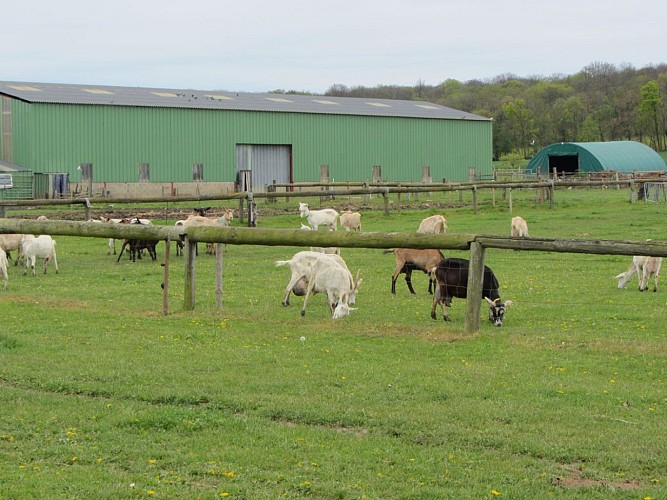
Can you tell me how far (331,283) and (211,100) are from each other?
4576 cm

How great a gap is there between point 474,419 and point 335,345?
3716 millimetres

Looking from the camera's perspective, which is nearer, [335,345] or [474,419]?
A: [474,419]

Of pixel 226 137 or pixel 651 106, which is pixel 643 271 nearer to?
pixel 226 137

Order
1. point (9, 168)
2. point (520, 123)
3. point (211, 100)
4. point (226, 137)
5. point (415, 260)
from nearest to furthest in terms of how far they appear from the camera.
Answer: point (415, 260) < point (9, 168) < point (226, 137) < point (211, 100) < point (520, 123)

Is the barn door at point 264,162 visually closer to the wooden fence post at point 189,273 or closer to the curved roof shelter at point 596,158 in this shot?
the curved roof shelter at point 596,158

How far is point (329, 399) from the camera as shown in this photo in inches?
348

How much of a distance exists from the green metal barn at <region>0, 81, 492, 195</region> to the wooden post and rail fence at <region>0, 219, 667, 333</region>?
36.3 meters

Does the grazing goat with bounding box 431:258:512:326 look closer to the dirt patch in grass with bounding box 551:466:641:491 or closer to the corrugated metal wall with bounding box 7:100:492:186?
the dirt patch in grass with bounding box 551:466:641:491

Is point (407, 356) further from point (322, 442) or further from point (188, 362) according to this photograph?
point (322, 442)

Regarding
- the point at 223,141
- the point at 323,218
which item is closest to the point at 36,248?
the point at 323,218

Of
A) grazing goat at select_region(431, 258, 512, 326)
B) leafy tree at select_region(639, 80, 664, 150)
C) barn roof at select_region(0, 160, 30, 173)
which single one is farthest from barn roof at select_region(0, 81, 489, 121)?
grazing goat at select_region(431, 258, 512, 326)

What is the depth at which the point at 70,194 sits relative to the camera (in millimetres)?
50281

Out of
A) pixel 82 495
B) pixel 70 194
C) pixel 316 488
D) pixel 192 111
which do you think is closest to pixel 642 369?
pixel 316 488

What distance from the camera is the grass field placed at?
6.67 meters
